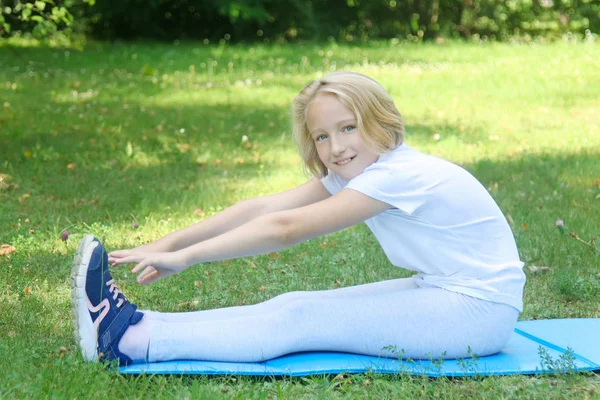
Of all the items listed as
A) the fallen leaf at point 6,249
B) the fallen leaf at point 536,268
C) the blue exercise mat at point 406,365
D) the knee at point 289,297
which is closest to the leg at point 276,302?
the knee at point 289,297

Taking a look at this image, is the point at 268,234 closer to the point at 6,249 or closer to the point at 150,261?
the point at 150,261

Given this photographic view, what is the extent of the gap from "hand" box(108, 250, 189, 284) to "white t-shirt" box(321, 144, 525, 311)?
2.22ft

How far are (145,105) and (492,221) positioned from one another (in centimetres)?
718

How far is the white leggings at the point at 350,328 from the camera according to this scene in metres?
3.14

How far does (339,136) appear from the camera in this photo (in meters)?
3.24

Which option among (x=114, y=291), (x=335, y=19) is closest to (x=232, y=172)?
(x=114, y=291)

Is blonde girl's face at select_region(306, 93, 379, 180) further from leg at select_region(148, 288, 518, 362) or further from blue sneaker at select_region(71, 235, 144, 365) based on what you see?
blue sneaker at select_region(71, 235, 144, 365)

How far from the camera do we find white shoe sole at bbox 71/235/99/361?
2.96m

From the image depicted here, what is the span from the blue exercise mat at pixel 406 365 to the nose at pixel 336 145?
773 mm

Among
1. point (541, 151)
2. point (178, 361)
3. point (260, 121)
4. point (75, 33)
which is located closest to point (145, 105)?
point (260, 121)

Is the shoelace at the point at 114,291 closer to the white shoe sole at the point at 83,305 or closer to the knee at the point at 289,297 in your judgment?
the white shoe sole at the point at 83,305

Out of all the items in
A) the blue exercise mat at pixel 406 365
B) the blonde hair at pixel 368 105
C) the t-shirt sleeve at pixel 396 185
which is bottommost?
the blue exercise mat at pixel 406 365

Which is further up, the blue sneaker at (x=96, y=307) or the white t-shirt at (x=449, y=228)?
the white t-shirt at (x=449, y=228)

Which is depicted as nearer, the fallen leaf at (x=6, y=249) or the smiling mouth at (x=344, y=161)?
the smiling mouth at (x=344, y=161)
